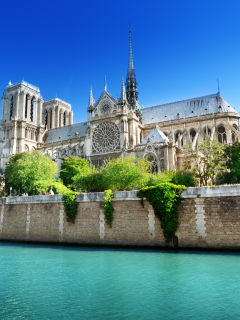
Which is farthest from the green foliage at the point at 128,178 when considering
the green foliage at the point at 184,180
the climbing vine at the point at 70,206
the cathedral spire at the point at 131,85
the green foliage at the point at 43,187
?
the cathedral spire at the point at 131,85

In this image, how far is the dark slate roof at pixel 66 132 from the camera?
58.3m

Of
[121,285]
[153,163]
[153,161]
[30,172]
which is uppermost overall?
[153,161]

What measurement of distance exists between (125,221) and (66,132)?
43952 millimetres

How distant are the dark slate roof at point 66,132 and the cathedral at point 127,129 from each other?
24 centimetres

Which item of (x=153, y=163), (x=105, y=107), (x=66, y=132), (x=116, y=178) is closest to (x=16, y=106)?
(x=66, y=132)

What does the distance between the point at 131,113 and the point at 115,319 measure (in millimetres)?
38327

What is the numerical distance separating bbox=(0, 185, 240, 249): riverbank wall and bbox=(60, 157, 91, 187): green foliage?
14.3m

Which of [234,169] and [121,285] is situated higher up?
[234,169]

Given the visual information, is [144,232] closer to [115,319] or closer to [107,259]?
[107,259]

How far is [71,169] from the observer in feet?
131

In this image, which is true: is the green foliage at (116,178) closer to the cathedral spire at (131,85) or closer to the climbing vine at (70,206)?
the climbing vine at (70,206)

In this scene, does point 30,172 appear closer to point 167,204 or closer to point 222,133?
point 167,204

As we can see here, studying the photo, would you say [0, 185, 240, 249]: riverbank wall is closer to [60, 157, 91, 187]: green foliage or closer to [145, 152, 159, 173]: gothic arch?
[60, 157, 91, 187]: green foliage

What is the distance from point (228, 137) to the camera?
4031 cm
